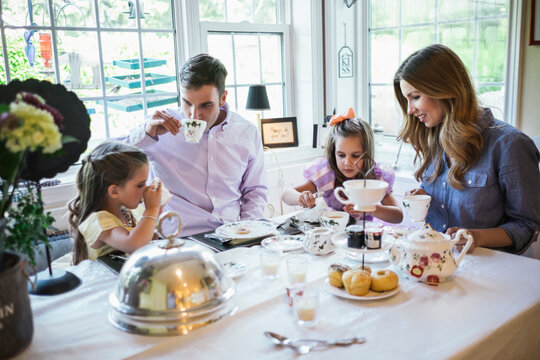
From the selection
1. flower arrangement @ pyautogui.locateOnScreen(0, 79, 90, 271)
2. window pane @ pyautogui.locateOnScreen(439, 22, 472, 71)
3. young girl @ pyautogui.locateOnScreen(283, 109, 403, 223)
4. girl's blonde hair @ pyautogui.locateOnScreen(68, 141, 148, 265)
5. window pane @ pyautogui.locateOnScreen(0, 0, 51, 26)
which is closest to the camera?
flower arrangement @ pyautogui.locateOnScreen(0, 79, 90, 271)

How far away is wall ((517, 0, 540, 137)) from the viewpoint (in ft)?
9.02

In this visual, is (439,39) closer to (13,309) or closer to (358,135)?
(358,135)

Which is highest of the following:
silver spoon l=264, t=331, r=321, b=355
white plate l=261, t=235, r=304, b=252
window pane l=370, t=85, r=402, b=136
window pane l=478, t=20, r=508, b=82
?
window pane l=478, t=20, r=508, b=82

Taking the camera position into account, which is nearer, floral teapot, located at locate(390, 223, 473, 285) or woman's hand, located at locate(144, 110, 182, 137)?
floral teapot, located at locate(390, 223, 473, 285)

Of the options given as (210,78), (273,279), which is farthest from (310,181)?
(273,279)

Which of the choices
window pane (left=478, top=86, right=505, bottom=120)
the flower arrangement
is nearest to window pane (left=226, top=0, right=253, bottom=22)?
window pane (left=478, top=86, right=505, bottom=120)

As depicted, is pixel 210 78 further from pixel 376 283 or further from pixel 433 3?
pixel 433 3

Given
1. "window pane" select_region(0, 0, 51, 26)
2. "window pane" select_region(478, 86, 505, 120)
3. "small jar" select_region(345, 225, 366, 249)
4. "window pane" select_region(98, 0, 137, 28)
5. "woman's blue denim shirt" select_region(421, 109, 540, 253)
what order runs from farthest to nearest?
1. "window pane" select_region(478, 86, 505, 120)
2. "window pane" select_region(98, 0, 137, 28)
3. "window pane" select_region(0, 0, 51, 26)
4. "woman's blue denim shirt" select_region(421, 109, 540, 253)
5. "small jar" select_region(345, 225, 366, 249)

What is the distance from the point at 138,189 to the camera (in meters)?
1.76

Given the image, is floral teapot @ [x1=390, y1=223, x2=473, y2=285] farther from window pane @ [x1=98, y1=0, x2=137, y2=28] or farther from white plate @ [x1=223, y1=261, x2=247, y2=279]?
window pane @ [x1=98, y1=0, x2=137, y2=28]

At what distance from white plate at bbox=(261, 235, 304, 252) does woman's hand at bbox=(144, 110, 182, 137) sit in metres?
0.66

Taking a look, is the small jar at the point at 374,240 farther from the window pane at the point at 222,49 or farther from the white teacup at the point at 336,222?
the window pane at the point at 222,49

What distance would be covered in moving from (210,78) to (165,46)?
1.24 m

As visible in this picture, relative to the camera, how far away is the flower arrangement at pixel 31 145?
91cm
